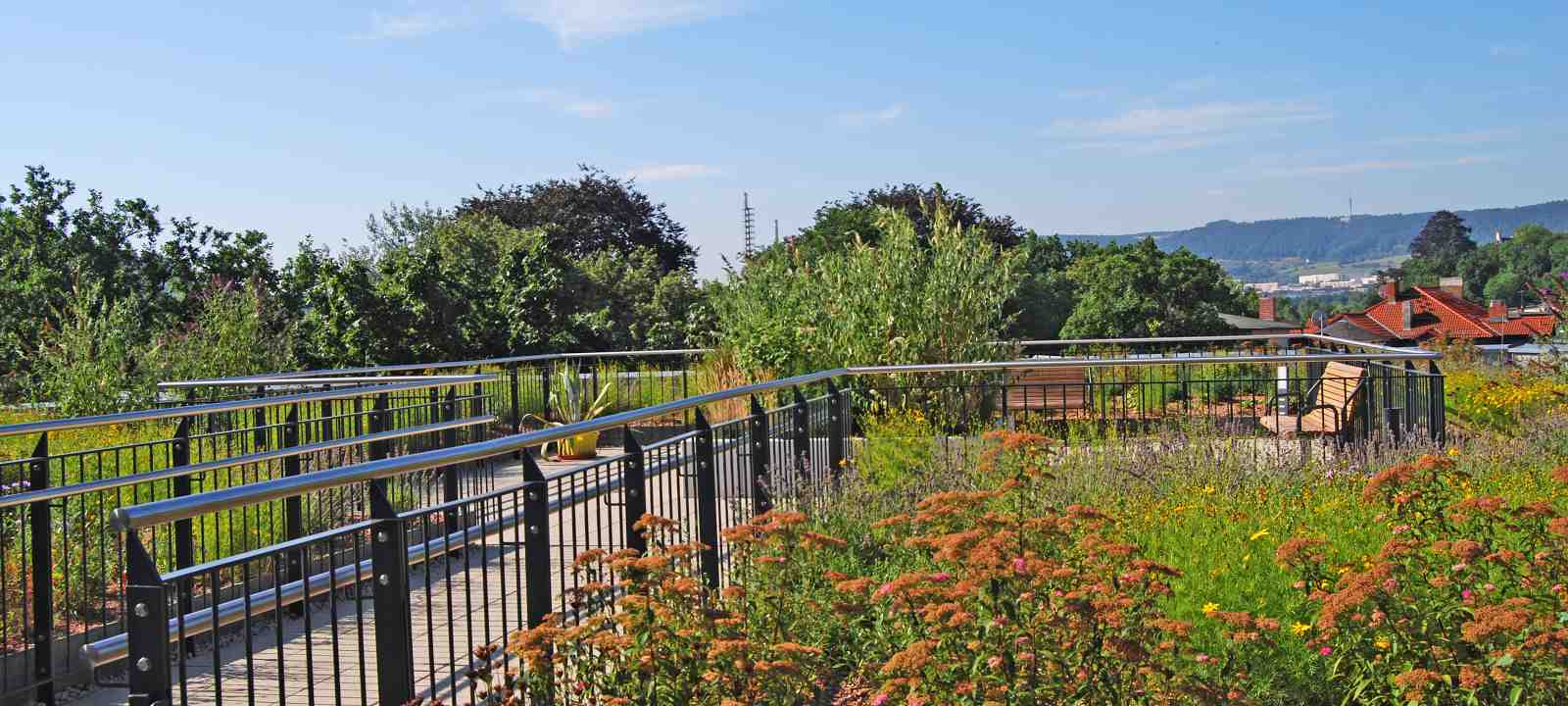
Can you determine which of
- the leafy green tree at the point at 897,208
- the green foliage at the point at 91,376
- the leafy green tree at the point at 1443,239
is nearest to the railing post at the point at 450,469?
the green foliage at the point at 91,376

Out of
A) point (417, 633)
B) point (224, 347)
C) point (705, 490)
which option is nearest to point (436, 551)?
point (417, 633)

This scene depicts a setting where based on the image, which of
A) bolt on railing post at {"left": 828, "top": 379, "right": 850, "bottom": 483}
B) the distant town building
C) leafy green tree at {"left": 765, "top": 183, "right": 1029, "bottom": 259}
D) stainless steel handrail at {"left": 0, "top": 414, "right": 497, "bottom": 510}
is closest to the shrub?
bolt on railing post at {"left": 828, "top": 379, "right": 850, "bottom": 483}

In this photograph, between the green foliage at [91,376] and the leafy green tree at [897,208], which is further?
the leafy green tree at [897,208]

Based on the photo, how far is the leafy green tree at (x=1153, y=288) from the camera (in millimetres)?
42656

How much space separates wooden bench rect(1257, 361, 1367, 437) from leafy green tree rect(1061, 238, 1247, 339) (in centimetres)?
2991

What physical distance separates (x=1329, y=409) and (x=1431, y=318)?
9417 cm

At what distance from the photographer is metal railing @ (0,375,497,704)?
15.7 feet

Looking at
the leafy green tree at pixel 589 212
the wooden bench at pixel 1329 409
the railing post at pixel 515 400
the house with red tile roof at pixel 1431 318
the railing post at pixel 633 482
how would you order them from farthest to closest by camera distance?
the house with red tile roof at pixel 1431 318
the leafy green tree at pixel 589 212
the railing post at pixel 515 400
the wooden bench at pixel 1329 409
the railing post at pixel 633 482

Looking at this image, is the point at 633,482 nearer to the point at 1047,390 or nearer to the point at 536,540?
the point at 536,540

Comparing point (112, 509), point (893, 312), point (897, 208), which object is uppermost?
point (897, 208)

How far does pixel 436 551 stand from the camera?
4562 millimetres

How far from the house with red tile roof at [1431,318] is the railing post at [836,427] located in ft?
258

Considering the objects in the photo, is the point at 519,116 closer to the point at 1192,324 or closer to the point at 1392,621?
the point at 1392,621

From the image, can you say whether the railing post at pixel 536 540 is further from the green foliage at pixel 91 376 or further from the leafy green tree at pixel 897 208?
the leafy green tree at pixel 897 208
